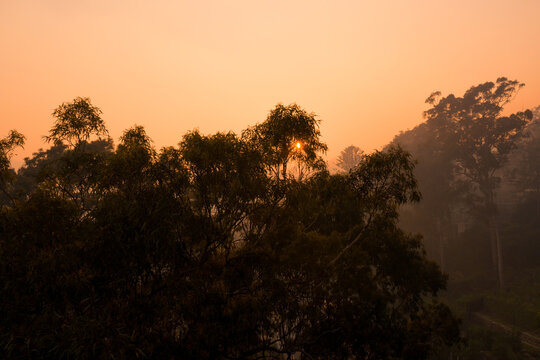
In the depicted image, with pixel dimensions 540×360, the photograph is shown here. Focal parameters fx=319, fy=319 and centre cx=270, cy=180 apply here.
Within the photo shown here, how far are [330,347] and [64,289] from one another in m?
6.97

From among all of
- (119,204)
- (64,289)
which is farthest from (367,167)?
(64,289)

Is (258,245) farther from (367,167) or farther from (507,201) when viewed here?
(507,201)

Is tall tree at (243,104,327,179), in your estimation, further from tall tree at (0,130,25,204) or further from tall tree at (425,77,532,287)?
tall tree at (425,77,532,287)

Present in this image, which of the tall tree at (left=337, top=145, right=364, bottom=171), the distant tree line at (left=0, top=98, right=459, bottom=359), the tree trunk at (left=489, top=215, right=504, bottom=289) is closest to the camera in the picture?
the distant tree line at (left=0, top=98, right=459, bottom=359)

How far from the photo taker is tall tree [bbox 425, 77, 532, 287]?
3136 centimetres

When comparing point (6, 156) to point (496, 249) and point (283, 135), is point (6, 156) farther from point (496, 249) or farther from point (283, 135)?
point (496, 249)

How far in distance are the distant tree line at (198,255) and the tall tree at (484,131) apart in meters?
24.9

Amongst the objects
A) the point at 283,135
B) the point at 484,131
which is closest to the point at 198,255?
the point at 283,135

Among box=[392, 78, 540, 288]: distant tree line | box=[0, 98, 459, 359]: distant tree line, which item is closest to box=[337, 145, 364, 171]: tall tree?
box=[392, 78, 540, 288]: distant tree line

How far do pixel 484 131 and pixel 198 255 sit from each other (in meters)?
33.5

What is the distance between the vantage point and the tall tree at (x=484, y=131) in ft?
103

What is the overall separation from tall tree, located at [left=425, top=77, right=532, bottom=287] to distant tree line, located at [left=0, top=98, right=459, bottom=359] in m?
24.9

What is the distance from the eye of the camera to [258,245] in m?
9.68

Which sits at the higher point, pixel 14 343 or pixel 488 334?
pixel 14 343
